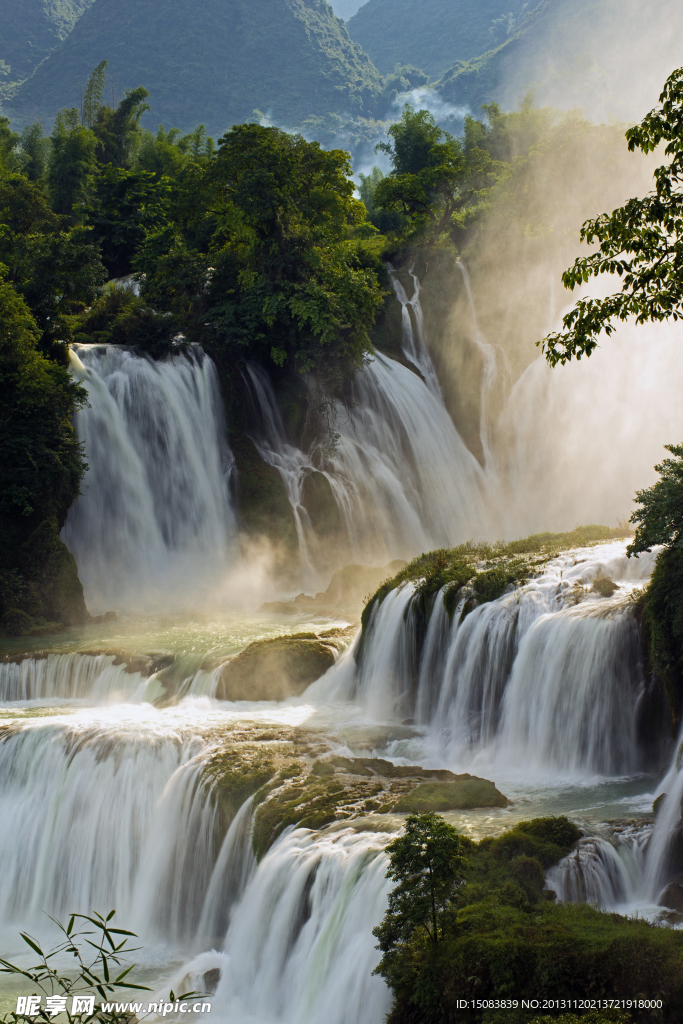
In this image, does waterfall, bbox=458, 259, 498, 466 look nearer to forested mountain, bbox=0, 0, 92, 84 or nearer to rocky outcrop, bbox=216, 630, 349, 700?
rocky outcrop, bbox=216, 630, 349, 700

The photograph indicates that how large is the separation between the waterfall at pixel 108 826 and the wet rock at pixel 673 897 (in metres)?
5.96

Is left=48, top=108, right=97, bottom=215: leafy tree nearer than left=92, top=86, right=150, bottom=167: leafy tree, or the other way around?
left=48, top=108, right=97, bottom=215: leafy tree

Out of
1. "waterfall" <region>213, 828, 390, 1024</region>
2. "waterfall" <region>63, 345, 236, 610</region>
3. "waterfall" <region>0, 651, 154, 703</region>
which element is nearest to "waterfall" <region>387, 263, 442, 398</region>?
"waterfall" <region>63, 345, 236, 610</region>

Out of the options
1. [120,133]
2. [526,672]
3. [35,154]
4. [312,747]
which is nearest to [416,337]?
[526,672]

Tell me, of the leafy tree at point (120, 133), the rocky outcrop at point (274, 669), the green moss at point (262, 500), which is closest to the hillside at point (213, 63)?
the leafy tree at point (120, 133)

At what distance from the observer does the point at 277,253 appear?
33.2 m

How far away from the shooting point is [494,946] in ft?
24.3

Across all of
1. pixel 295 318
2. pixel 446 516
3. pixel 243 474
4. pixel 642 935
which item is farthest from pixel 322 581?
pixel 642 935

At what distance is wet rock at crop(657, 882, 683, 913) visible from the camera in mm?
8977

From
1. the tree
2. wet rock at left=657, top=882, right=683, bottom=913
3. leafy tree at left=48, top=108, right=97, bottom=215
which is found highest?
leafy tree at left=48, top=108, right=97, bottom=215

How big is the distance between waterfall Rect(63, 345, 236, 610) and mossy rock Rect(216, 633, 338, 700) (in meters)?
9.77

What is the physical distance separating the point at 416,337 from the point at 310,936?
33.9 m

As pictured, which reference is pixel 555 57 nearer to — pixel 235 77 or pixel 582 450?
pixel 235 77

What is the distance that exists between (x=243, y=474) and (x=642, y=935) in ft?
80.2
